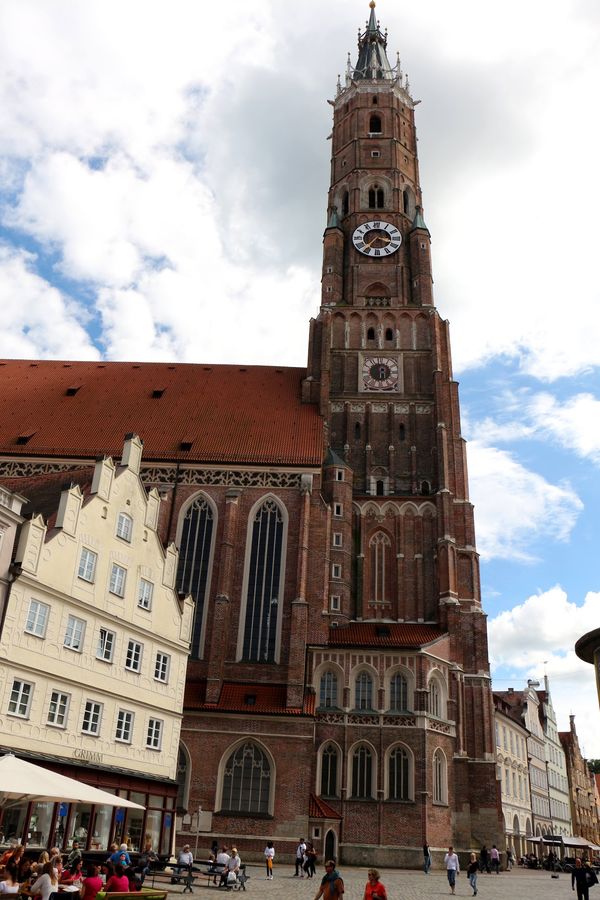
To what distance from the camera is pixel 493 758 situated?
39719 millimetres

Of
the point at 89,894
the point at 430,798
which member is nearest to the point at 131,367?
the point at 430,798

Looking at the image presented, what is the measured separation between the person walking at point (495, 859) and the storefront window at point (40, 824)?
936 inches

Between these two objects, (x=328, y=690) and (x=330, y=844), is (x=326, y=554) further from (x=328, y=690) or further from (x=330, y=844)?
(x=330, y=844)

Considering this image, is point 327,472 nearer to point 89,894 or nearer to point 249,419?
point 249,419

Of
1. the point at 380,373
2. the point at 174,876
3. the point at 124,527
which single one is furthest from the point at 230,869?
the point at 380,373

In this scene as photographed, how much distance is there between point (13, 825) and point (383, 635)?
2247 centimetres

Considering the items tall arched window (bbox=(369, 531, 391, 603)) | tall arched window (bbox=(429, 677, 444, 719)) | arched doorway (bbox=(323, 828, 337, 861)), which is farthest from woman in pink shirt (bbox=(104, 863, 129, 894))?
tall arched window (bbox=(369, 531, 391, 603))

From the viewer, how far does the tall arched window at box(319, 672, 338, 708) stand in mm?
38438

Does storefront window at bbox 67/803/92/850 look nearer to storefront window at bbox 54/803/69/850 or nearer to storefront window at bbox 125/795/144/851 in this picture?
storefront window at bbox 54/803/69/850

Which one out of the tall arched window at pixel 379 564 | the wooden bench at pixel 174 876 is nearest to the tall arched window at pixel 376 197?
the tall arched window at pixel 379 564

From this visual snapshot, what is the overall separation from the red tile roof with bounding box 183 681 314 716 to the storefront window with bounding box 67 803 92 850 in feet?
40.9

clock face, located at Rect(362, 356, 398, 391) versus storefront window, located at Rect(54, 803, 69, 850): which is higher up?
clock face, located at Rect(362, 356, 398, 391)

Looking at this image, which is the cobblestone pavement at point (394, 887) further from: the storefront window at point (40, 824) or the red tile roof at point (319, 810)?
the storefront window at point (40, 824)

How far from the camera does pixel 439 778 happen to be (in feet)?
124
